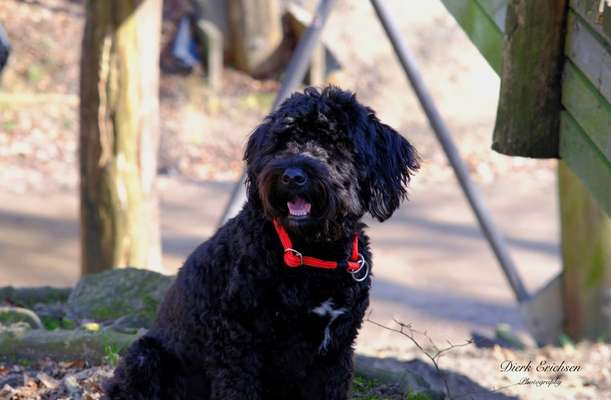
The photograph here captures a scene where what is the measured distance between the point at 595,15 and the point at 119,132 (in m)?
4.82

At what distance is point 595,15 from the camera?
3570 mm

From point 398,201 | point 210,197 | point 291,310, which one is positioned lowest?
point 210,197

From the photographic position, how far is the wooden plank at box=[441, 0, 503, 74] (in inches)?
182

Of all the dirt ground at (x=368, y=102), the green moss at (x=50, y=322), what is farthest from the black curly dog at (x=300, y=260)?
the dirt ground at (x=368, y=102)

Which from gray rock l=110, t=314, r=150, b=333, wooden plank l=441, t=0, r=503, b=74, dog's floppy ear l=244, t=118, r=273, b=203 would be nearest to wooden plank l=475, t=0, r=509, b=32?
wooden plank l=441, t=0, r=503, b=74

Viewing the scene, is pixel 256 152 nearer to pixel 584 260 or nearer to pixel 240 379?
pixel 240 379

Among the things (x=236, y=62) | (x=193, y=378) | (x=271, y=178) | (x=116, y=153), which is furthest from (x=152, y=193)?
(x=236, y=62)

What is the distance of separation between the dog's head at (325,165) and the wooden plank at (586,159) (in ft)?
2.46

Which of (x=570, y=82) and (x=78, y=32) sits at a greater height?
(x=570, y=82)

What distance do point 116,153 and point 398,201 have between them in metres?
4.36

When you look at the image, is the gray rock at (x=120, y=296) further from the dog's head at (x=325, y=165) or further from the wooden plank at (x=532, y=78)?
the wooden plank at (x=532, y=78)

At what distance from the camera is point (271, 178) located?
3480 millimetres

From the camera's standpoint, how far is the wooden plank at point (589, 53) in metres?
3.57

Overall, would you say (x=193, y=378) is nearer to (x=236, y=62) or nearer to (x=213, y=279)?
(x=213, y=279)
